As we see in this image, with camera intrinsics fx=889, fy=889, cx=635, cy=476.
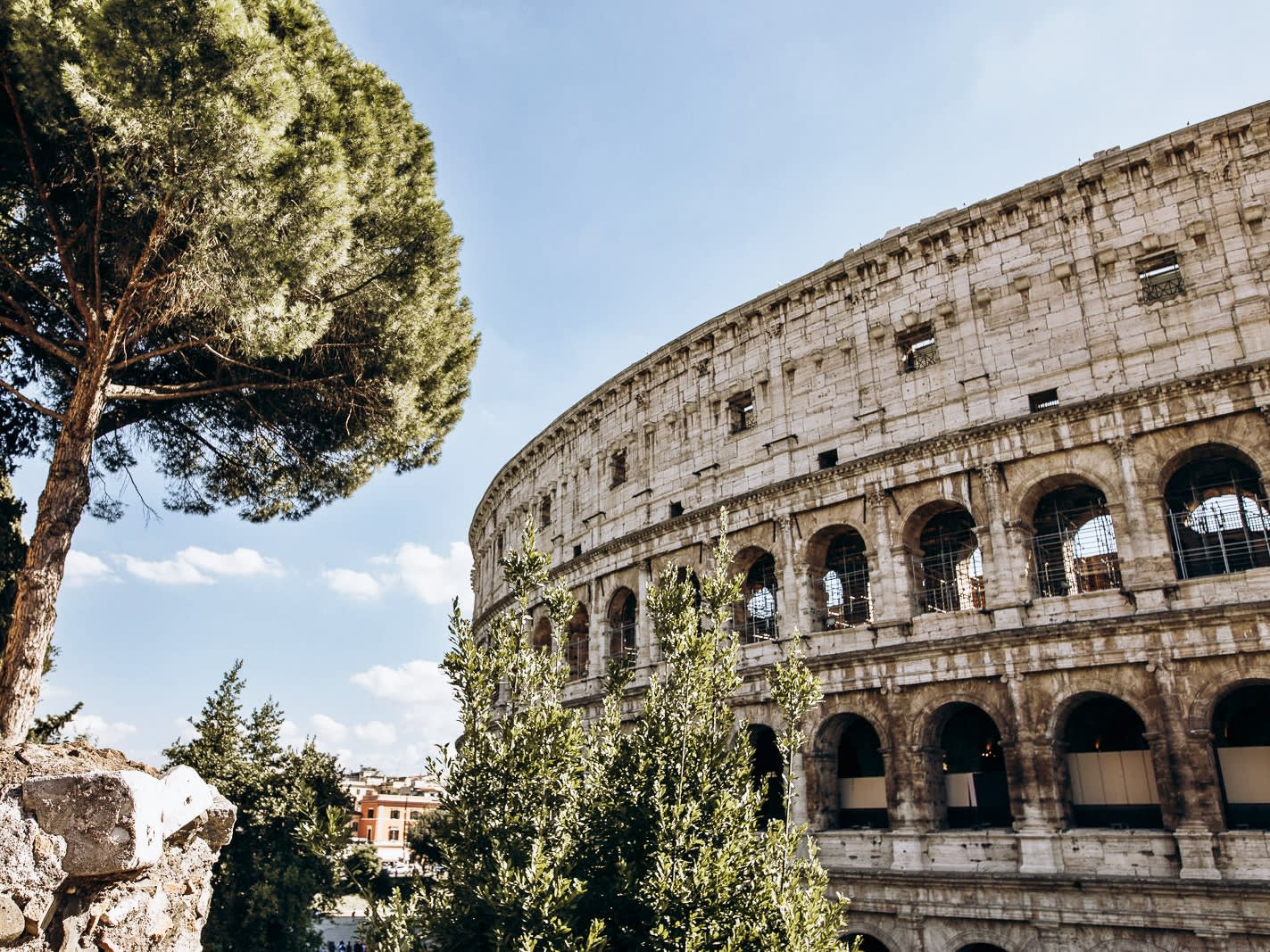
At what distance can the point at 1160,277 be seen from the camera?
1518 cm

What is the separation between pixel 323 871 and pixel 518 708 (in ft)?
40.2

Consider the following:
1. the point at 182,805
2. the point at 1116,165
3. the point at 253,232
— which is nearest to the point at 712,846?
the point at 182,805

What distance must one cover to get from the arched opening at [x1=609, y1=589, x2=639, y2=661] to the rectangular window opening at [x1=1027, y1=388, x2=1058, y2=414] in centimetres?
1048

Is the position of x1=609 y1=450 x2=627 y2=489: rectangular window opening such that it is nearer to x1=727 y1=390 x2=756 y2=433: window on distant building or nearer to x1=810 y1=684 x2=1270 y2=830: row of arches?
x1=727 y1=390 x2=756 y2=433: window on distant building

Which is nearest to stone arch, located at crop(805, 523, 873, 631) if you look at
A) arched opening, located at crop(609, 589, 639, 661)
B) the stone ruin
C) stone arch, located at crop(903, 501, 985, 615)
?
stone arch, located at crop(903, 501, 985, 615)

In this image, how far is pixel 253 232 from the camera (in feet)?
44.9

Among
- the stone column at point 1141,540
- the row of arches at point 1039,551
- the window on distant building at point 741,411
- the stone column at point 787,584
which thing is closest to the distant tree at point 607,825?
the row of arches at point 1039,551

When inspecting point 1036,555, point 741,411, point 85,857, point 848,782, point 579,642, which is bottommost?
point 85,857

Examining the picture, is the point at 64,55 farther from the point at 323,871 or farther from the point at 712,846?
the point at 323,871

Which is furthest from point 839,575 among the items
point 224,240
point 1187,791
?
point 224,240

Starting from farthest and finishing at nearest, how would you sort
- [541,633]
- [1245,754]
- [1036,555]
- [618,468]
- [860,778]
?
[541,633] → [618,468] → [860,778] → [1036,555] → [1245,754]

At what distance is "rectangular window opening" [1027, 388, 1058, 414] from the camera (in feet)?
50.9

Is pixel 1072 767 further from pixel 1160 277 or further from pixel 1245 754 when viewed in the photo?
pixel 1160 277

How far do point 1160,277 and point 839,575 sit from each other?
7.91 meters
